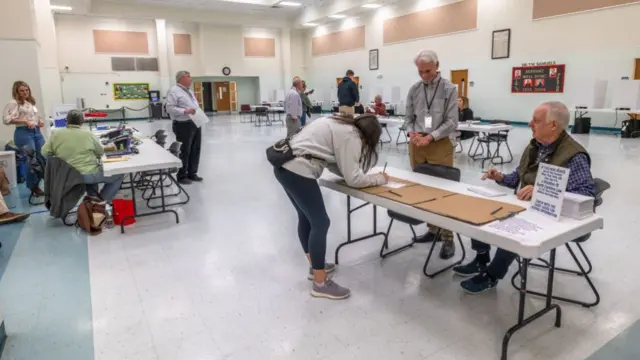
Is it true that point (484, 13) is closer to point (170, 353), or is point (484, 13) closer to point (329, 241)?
point (329, 241)

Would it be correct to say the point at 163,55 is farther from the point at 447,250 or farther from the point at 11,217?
the point at 447,250

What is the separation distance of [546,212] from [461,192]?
554 millimetres

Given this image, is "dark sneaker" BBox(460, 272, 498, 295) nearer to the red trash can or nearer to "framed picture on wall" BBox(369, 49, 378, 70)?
the red trash can

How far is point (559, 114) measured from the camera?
6.67ft

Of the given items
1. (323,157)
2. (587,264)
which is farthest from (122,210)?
(587,264)

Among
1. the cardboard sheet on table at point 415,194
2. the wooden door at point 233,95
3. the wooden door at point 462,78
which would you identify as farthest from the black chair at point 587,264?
the wooden door at point 233,95

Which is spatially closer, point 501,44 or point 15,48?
point 15,48

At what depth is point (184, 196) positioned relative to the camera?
16.7 feet

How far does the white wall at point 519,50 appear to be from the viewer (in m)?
10.0

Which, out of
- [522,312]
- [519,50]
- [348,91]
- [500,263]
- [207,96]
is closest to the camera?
[522,312]

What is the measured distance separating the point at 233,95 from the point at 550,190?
20.7 m

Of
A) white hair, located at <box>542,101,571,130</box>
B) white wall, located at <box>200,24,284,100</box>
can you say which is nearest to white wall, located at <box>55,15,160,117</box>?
white wall, located at <box>200,24,284,100</box>

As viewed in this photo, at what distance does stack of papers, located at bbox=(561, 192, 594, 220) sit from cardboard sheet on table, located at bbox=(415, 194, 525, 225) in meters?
0.18

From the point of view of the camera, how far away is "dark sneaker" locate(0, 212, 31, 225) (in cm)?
404
